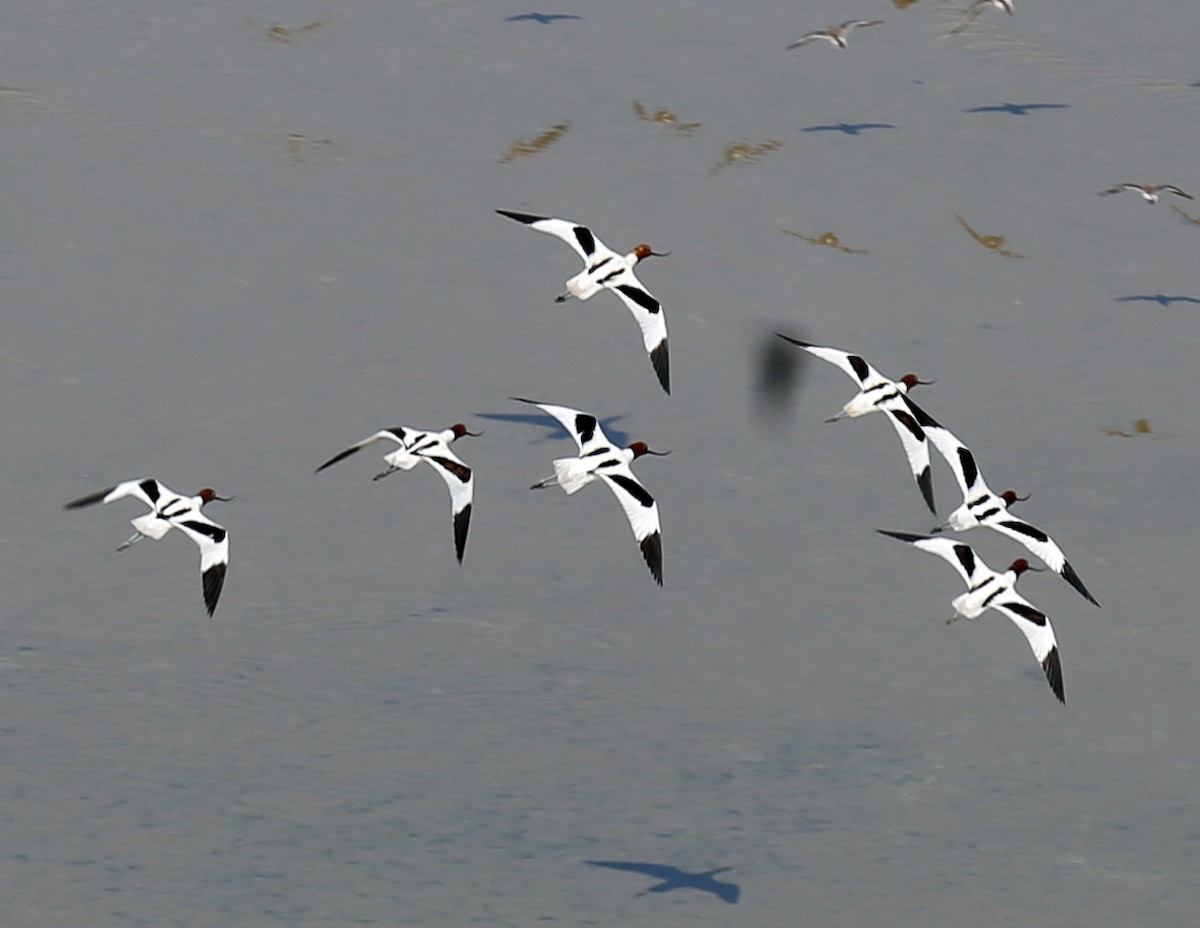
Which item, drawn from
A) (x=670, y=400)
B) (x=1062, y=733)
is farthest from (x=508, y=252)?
(x=1062, y=733)

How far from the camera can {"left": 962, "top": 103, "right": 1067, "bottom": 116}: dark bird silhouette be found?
217 feet

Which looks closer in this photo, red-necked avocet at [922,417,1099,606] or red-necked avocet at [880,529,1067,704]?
red-necked avocet at [880,529,1067,704]

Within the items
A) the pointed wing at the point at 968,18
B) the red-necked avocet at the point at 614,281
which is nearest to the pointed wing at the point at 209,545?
the red-necked avocet at the point at 614,281

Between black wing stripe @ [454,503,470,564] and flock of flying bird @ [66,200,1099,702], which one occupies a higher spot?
flock of flying bird @ [66,200,1099,702]

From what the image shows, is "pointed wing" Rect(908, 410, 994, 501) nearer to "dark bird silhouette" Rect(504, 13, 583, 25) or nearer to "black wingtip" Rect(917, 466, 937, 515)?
"black wingtip" Rect(917, 466, 937, 515)

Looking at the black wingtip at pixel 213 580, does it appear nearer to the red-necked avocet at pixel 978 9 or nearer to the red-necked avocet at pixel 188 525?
the red-necked avocet at pixel 188 525

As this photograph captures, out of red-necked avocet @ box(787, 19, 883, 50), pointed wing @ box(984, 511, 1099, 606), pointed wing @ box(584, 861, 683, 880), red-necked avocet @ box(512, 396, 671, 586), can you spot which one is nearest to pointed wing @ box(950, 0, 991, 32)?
red-necked avocet @ box(787, 19, 883, 50)

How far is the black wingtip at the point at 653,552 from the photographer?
135 ft

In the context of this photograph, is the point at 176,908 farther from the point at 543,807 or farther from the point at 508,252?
the point at 508,252

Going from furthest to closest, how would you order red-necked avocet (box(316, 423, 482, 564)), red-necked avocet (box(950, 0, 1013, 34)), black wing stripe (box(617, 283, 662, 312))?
red-necked avocet (box(950, 0, 1013, 34)), black wing stripe (box(617, 283, 662, 312)), red-necked avocet (box(316, 423, 482, 564))

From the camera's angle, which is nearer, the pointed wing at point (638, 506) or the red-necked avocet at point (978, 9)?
the pointed wing at point (638, 506)

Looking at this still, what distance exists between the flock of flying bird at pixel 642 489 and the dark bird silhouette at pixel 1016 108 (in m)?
21.5

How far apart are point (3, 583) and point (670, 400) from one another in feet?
52.7

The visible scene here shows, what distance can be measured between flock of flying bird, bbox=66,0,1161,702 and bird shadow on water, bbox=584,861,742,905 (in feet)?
17.9
